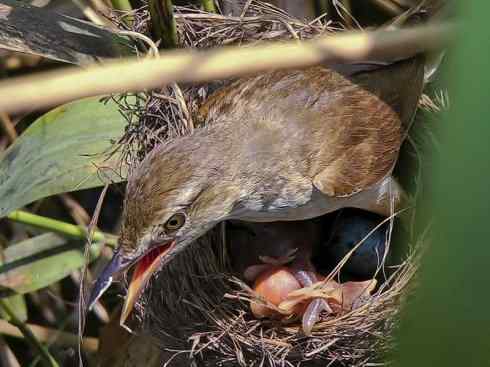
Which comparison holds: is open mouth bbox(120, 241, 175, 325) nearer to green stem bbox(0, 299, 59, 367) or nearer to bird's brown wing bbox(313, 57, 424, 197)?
bird's brown wing bbox(313, 57, 424, 197)

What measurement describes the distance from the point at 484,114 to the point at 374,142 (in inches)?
60.5

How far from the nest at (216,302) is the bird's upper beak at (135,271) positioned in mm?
250

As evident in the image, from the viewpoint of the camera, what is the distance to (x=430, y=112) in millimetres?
2184

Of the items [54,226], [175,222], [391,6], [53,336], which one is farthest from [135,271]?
[391,6]

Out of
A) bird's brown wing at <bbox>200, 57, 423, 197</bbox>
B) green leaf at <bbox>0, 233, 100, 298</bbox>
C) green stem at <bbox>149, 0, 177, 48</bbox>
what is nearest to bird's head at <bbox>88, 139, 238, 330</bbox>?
bird's brown wing at <bbox>200, 57, 423, 197</bbox>

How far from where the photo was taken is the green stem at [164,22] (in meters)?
1.86

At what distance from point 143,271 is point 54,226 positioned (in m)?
0.72

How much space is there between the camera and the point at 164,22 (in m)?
1.91

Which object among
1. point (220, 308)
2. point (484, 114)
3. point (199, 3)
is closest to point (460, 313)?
point (484, 114)

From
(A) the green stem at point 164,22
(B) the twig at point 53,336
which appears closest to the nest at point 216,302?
(A) the green stem at point 164,22

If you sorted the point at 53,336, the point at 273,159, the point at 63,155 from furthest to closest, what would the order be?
the point at 53,336 < the point at 63,155 < the point at 273,159

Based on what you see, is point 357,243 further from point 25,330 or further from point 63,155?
point 25,330

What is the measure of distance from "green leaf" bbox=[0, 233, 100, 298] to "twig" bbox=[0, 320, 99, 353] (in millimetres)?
191

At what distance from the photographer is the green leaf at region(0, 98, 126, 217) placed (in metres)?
2.07
